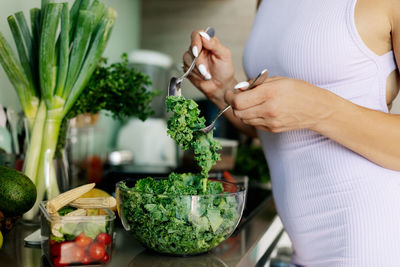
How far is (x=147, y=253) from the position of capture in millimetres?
805

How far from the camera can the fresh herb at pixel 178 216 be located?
2.35 ft

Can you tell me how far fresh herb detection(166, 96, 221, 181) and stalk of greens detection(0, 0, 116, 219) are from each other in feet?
1.17

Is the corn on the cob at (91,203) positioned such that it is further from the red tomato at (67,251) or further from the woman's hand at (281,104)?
the woman's hand at (281,104)

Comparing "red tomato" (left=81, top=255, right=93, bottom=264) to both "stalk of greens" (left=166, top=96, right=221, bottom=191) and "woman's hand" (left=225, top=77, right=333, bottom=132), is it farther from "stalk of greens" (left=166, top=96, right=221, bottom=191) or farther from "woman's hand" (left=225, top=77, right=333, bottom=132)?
"woman's hand" (left=225, top=77, right=333, bottom=132)

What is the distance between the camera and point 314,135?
904 millimetres

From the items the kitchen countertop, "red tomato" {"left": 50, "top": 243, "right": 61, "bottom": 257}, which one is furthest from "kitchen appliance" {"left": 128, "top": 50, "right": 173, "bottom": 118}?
"red tomato" {"left": 50, "top": 243, "right": 61, "bottom": 257}

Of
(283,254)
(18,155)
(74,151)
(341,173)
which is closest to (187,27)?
(74,151)

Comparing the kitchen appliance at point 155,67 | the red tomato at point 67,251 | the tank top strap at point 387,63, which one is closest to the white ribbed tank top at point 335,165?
the tank top strap at point 387,63

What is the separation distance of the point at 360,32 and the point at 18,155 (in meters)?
0.80

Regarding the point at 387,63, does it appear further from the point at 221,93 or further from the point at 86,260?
the point at 86,260

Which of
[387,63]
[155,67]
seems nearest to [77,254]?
[387,63]

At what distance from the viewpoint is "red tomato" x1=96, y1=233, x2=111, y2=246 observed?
28.3 inches

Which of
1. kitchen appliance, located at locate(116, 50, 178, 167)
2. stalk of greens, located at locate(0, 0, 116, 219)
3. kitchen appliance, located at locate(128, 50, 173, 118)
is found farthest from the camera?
kitchen appliance, located at locate(128, 50, 173, 118)

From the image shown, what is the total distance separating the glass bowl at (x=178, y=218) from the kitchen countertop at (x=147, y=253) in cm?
2
